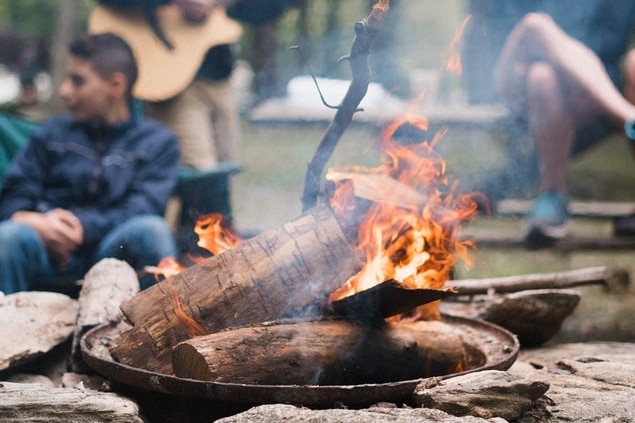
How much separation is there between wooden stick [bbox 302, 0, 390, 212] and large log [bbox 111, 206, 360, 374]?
137mm

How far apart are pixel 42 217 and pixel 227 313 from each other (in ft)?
5.18

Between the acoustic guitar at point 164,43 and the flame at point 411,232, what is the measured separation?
2.44 meters

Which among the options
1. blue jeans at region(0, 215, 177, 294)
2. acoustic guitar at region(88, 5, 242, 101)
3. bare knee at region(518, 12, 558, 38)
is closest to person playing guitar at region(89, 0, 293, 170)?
acoustic guitar at region(88, 5, 242, 101)

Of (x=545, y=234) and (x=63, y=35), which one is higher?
(x=63, y=35)

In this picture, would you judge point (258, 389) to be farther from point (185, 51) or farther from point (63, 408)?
point (185, 51)

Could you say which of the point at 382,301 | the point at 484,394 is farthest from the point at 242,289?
the point at 484,394

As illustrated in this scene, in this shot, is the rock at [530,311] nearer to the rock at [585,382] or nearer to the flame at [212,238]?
the rock at [585,382]

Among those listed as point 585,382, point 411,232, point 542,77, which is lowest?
point 585,382

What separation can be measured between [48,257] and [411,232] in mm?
1799

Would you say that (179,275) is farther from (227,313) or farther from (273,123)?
(273,123)

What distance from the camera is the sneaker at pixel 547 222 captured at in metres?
4.90

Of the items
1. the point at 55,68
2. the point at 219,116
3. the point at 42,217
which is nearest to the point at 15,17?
the point at 55,68

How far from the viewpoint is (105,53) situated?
14.3 ft

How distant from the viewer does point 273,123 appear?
19.3 ft
